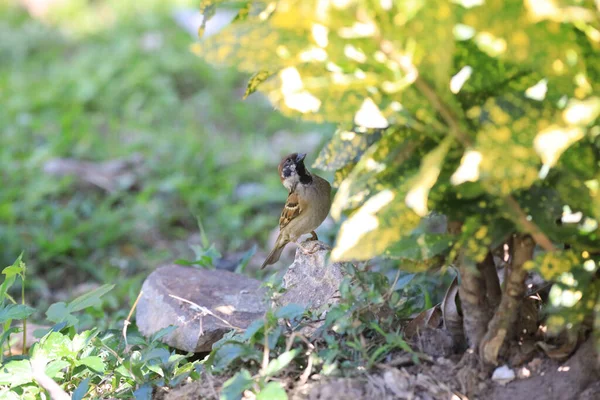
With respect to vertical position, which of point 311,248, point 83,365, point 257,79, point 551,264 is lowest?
point 311,248

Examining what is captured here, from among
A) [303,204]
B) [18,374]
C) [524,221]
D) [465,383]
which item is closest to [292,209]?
[303,204]

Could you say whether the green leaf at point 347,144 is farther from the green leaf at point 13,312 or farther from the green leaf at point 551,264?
the green leaf at point 13,312

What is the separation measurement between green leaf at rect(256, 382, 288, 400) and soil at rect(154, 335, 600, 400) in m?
0.17

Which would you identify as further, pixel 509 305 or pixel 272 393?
pixel 509 305

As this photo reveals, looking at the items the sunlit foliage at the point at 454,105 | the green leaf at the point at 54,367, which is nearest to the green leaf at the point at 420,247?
the sunlit foliage at the point at 454,105

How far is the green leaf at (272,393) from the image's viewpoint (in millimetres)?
2076

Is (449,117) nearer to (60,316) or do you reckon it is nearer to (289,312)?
(289,312)

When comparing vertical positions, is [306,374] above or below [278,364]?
below

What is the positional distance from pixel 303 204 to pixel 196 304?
1.22 meters

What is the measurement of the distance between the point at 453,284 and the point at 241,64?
108cm

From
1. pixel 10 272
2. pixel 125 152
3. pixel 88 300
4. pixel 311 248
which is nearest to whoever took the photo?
pixel 10 272

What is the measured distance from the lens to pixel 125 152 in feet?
21.7

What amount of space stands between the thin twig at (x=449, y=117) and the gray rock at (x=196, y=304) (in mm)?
1323

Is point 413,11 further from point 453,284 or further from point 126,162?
point 126,162
